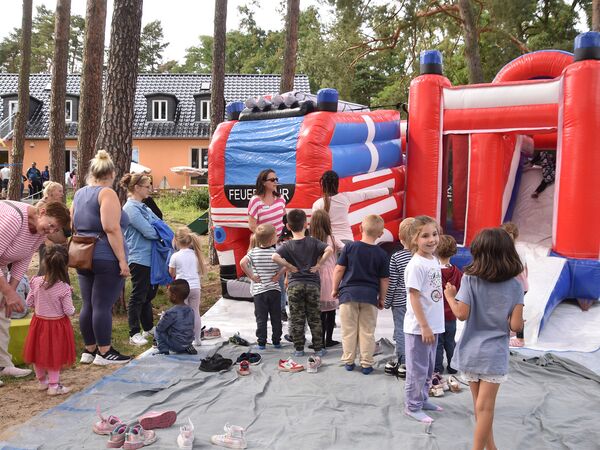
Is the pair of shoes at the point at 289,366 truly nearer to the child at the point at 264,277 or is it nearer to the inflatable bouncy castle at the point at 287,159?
the child at the point at 264,277

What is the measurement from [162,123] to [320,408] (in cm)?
2163

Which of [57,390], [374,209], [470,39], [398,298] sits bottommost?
[57,390]

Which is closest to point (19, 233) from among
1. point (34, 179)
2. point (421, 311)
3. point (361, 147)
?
point (421, 311)

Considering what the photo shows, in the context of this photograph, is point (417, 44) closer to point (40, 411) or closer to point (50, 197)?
point (50, 197)

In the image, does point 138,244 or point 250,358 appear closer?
point 250,358

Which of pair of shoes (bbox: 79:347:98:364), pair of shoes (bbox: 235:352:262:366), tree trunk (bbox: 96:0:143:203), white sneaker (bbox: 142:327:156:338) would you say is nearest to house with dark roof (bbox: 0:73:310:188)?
tree trunk (bbox: 96:0:143:203)

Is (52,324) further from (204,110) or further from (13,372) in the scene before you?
(204,110)

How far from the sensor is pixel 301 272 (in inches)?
191

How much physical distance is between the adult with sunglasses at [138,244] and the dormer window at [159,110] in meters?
19.8

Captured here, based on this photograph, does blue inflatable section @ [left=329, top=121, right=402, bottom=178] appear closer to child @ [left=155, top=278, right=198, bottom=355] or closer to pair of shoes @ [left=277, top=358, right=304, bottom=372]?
child @ [left=155, top=278, right=198, bottom=355]

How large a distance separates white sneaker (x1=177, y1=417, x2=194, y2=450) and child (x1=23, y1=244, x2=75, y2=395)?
1.25 m

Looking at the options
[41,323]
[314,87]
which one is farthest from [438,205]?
[314,87]

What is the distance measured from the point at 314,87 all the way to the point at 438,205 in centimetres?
2273

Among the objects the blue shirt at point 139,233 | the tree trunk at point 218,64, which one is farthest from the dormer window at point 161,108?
the blue shirt at point 139,233
